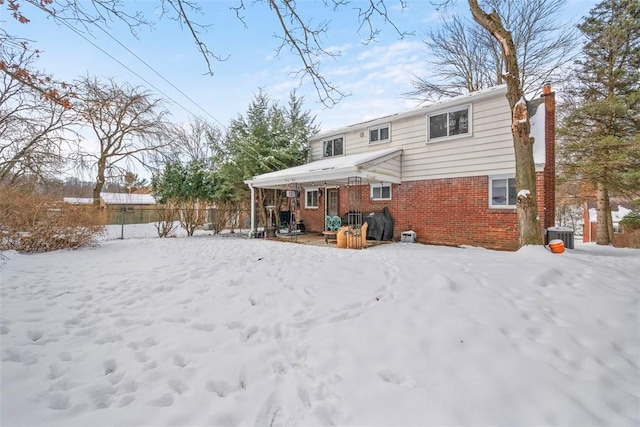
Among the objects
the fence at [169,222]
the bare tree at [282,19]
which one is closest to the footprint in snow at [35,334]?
the bare tree at [282,19]

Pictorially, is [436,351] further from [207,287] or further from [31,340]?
[31,340]

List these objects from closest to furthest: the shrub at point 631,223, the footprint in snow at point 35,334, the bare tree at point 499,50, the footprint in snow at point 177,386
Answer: the footprint in snow at point 177,386 < the footprint in snow at point 35,334 < the bare tree at point 499,50 < the shrub at point 631,223

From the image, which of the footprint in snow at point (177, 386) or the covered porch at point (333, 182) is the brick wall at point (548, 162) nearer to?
the covered porch at point (333, 182)

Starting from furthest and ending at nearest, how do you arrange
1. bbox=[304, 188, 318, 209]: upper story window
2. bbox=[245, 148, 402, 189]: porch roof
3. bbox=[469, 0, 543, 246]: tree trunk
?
1. bbox=[304, 188, 318, 209]: upper story window
2. bbox=[245, 148, 402, 189]: porch roof
3. bbox=[469, 0, 543, 246]: tree trunk

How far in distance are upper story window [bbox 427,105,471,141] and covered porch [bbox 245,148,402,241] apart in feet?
4.54

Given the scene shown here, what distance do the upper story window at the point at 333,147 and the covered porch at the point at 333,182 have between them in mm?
452

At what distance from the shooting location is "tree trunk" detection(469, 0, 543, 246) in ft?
20.0

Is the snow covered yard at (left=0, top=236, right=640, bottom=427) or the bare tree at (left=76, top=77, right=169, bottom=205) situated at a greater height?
the bare tree at (left=76, top=77, right=169, bottom=205)

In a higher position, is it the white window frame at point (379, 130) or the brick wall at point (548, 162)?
the white window frame at point (379, 130)

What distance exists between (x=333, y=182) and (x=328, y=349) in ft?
33.2

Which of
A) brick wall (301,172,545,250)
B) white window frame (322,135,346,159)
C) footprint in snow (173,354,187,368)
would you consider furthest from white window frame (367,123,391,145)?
footprint in snow (173,354,187,368)

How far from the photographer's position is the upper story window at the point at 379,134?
11.5 meters

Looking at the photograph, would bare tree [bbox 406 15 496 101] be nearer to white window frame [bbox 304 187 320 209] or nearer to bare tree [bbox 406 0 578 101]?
bare tree [bbox 406 0 578 101]

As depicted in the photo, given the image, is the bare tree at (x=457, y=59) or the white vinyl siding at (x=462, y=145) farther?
the bare tree at (x=457, y=59)
